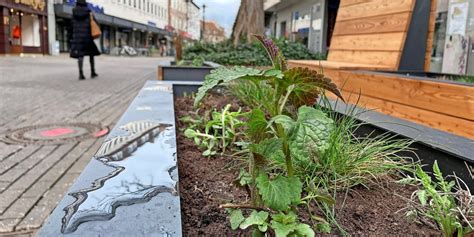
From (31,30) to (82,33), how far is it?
23.4 metres

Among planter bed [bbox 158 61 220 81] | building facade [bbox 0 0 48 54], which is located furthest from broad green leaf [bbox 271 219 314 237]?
building facade [bbox 0 0 48 54]

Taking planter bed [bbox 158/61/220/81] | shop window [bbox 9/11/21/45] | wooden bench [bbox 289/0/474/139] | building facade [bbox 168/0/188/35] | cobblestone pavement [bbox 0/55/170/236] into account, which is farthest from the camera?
building facade [bbox 168/0/188/35]

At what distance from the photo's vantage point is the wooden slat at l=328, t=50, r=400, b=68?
4.44 m

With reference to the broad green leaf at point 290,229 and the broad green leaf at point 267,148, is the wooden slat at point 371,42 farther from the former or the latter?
the broad green leaf at point 290,229

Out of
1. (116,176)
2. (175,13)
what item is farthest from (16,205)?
(175,13)

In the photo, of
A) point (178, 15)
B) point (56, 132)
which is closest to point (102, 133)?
point (56, 132)

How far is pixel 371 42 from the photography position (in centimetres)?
496

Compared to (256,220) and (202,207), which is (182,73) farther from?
(256,220)

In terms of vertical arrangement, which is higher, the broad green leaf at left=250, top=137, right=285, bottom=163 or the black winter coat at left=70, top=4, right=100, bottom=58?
the black winter coat at left=70, top=4, right=100, bottom=58

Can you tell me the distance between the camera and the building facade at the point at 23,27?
25.6m

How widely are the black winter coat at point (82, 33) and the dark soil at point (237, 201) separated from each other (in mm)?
9210

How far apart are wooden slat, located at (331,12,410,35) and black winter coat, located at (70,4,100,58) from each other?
22.2 ft

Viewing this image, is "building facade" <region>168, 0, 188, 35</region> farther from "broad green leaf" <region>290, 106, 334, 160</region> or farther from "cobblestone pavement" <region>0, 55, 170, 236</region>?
"broad green leaf" <region>290, 106, 334, 160</region>

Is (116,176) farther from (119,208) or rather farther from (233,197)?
(233,197)
